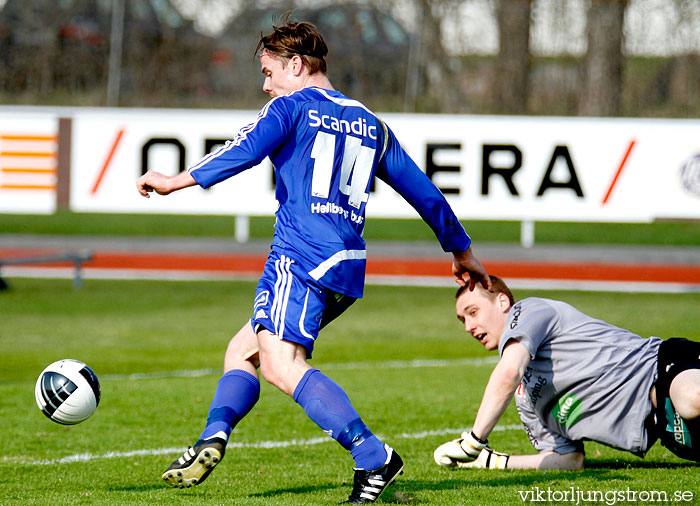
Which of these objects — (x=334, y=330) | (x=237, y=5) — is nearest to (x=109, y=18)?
(x=237, y=5)

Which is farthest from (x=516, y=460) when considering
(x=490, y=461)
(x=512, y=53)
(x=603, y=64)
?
(x=603, y=64)

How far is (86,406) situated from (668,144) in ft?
43.4

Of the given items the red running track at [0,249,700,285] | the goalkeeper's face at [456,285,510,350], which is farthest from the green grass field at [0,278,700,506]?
the red running track at [0,249,700,285]

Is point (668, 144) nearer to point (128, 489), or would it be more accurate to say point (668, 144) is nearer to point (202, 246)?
point (202, 246)

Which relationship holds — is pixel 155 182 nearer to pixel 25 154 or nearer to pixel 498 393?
pixel 498 393

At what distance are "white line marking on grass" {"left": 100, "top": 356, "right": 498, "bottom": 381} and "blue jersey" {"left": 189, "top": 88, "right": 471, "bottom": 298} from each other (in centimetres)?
425

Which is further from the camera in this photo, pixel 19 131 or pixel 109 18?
pixel 109 18

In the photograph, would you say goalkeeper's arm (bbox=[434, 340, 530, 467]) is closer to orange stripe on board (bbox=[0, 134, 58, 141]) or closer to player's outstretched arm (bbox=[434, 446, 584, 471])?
player's outstretched arm (bbox=[434, 446, 584, 471])

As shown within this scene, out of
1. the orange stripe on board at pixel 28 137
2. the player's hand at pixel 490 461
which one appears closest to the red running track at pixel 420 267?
the orange stripe on board at pixel 28 137

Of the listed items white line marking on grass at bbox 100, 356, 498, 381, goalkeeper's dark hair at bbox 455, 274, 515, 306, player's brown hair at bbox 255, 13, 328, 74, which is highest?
player's brown hair at bbox 255, 13, 328, 74

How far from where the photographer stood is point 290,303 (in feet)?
14.0

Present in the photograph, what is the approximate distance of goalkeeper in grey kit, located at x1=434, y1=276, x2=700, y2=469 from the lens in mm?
4680

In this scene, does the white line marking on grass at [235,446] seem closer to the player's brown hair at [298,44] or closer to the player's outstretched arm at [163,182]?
the player's outstretched arm at [163,182]

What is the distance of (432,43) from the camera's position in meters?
20.2
